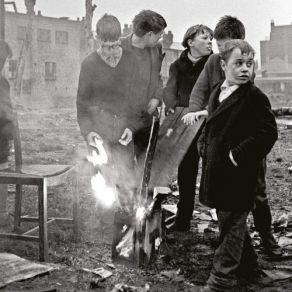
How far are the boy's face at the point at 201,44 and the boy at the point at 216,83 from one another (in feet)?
1.32

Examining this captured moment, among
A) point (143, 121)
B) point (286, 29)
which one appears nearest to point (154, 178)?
point (143, 121)

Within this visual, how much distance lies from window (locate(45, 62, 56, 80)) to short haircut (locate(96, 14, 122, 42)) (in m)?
41.4

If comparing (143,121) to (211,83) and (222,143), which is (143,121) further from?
(222,143)

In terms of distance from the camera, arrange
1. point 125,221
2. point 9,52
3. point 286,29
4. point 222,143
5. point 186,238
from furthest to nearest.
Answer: point 286,29
point 9,52
point 186,238
point 125,221
point 222,143

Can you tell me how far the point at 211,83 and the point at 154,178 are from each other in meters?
1.59

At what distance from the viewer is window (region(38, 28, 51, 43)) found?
4539 cm

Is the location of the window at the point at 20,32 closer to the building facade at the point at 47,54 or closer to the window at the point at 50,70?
the building facade at the point at 47,54

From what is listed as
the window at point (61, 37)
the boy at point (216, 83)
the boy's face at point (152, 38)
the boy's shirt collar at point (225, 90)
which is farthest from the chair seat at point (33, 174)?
the window at point (61, 37)

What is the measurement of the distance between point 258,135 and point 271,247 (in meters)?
1.60

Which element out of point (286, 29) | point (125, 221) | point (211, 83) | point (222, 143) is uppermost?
point (286, 29)

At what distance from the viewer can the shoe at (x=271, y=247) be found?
4.56 metres

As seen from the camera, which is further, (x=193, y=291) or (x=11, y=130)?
(x=11, y=130)

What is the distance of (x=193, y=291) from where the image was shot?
3.85m

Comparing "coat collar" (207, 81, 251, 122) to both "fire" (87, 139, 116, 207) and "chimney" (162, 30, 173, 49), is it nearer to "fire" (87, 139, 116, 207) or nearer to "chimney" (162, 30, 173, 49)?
"fire" (87, 139, 116, 207)
